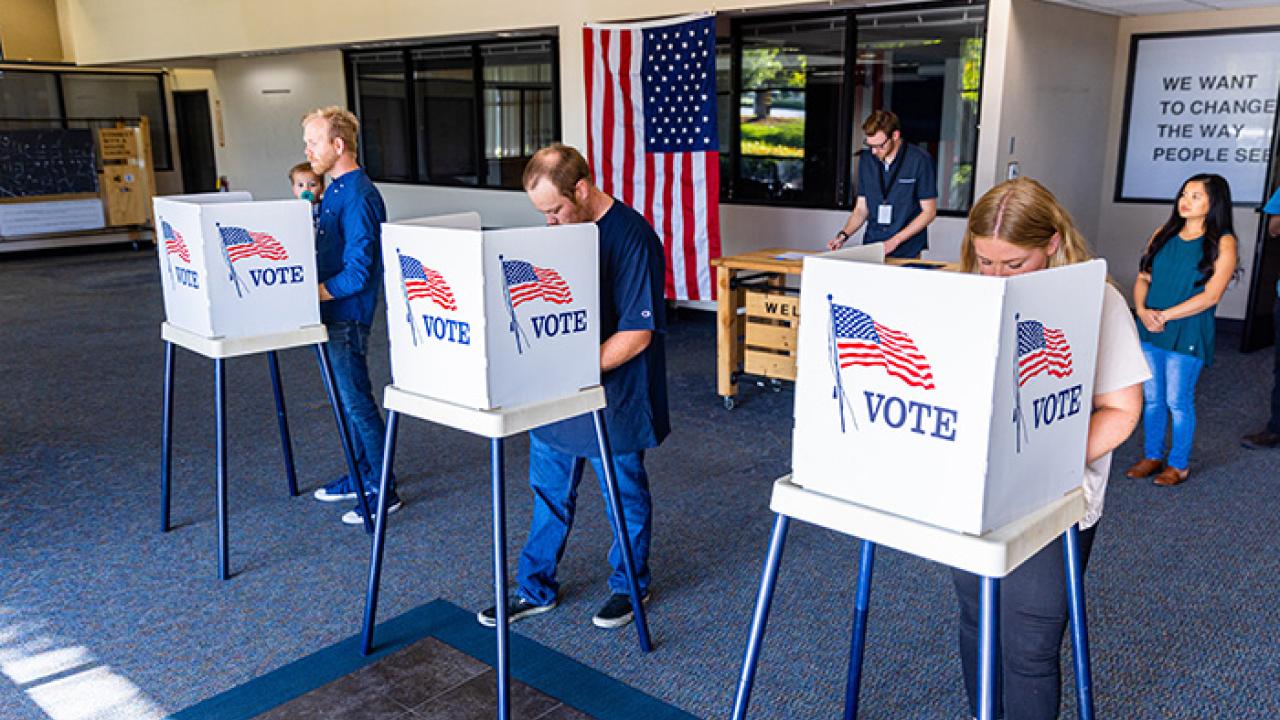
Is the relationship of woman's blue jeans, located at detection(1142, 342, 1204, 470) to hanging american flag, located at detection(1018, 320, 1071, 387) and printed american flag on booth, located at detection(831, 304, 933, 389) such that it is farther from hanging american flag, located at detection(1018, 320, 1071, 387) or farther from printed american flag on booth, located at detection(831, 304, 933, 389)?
printed american flag on booth, located at detection(831, 304, 933, 389)

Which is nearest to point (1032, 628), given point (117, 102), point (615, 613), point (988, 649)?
point (988, 649)

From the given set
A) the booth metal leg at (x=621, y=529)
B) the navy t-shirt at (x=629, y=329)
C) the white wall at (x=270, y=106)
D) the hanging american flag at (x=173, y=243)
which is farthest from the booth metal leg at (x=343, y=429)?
the white wall at (x=270, y=106)

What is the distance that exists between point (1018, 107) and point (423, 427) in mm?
3922

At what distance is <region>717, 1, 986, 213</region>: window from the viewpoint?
6113 mm

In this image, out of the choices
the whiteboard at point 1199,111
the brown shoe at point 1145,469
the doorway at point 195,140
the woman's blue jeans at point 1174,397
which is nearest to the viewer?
the woman's blue jeans at point 1174,397

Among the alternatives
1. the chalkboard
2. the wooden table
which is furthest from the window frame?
the wooden table

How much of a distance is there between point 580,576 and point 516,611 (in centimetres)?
34

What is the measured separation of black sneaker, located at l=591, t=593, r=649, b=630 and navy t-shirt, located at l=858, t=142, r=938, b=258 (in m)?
2.98

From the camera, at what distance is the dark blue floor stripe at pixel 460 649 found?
2.45 meters

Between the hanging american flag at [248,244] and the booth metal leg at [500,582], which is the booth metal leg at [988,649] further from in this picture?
the hanging american flag at [248,244]

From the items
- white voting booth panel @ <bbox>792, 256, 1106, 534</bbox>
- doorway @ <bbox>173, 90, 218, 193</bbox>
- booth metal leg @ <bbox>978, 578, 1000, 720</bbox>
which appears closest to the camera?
white voting booth panel @ <bbox>792, 256, 1106, 534</bbox>

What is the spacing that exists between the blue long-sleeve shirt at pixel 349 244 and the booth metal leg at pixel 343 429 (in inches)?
6.2

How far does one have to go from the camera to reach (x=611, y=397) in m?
2.64

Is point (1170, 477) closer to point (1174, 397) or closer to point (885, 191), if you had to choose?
point (1174, 397)
